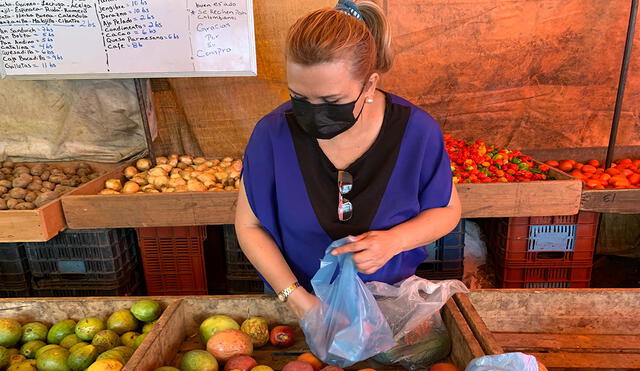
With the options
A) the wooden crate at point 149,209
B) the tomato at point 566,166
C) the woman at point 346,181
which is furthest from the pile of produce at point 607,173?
the wooden crate at point 149,209

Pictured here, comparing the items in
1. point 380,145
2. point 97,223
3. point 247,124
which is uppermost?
point 380,145

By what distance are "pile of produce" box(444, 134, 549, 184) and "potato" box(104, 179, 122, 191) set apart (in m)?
2.22

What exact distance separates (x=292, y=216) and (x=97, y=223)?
165 cm

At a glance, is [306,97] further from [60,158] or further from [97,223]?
[60,158]

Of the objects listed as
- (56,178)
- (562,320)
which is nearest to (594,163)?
(562,320)

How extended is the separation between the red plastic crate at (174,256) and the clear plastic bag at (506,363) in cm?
200

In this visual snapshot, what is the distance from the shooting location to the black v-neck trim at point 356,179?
55.6 inches

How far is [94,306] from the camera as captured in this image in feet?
5.18

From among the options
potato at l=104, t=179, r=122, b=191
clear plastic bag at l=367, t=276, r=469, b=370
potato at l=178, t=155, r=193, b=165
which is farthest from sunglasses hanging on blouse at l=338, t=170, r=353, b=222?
potato at l=178, t=155, r=193, b=165

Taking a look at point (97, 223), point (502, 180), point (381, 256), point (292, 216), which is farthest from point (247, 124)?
point (381, 256)

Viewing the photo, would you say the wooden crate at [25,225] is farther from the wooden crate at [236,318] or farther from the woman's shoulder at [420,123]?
the woman's shoulder at [420,123]

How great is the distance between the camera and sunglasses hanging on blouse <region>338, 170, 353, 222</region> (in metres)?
1.40

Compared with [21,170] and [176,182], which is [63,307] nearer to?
[176,182]

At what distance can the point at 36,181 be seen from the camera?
2969mm
